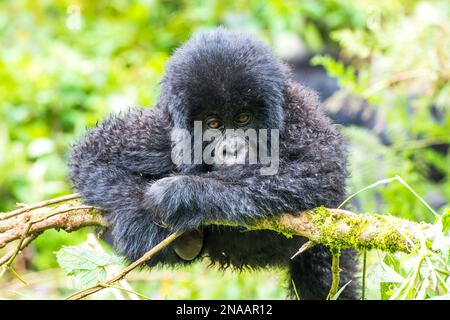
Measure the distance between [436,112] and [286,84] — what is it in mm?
5745

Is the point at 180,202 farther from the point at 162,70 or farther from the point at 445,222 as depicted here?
the point at 162,70

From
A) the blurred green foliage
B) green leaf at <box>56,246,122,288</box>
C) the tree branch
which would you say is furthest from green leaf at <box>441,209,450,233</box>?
green leaf at <box>56,246,122,288</box>

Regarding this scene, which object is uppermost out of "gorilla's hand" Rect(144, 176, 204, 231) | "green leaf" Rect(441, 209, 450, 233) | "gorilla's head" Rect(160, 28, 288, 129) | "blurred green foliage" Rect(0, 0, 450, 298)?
"blurred green foliage" Rect(0, 0, 450, 298)

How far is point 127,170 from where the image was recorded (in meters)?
3.12

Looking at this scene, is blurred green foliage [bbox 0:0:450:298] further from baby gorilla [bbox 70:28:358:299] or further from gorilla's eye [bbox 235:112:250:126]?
gorilla's eye [bbox 235:112:250:126]

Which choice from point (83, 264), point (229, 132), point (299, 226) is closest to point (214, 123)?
point (229, 132)

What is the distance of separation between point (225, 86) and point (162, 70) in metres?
1.28

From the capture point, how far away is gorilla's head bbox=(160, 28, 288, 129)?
3008 mm

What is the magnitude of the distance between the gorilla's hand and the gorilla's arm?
16 cm

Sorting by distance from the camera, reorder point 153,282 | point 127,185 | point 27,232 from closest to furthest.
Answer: point 27,232, point 127,185, point 153,282
